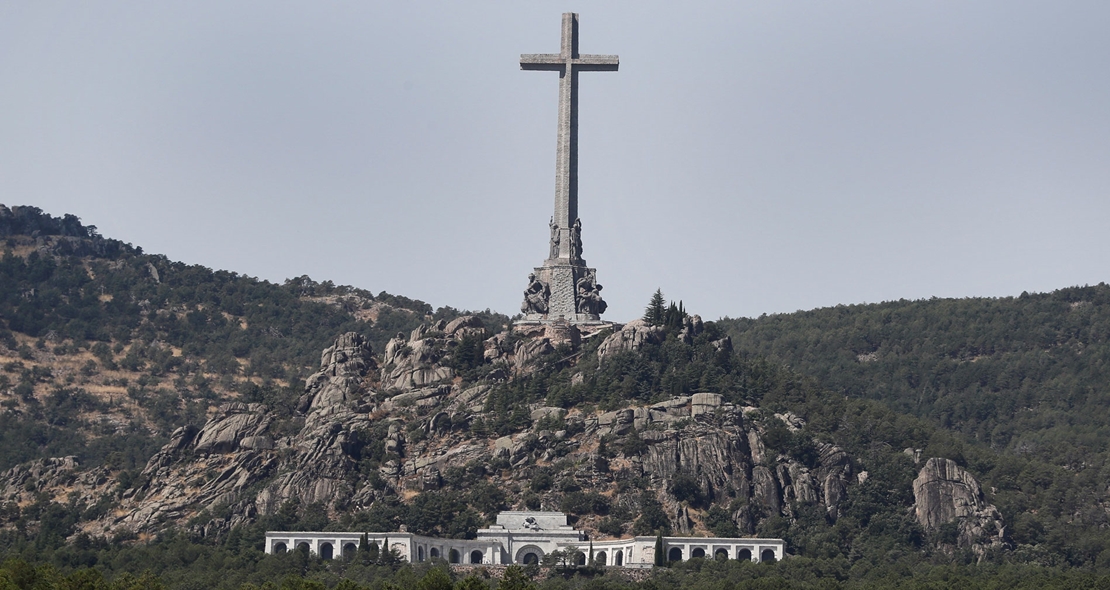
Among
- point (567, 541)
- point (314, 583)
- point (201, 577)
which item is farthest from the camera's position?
point (567, 541)

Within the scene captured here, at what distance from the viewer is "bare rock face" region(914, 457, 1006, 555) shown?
630 ft

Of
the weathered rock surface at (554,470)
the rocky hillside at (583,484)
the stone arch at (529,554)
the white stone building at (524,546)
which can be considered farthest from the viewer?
the weathered rock surface at (554,470)

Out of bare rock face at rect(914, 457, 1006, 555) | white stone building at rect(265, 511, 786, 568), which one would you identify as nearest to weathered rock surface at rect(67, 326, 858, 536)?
white stone building at rect(265, 511, 786, 568)

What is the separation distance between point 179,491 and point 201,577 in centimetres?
2252

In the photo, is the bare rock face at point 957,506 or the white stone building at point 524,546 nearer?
the white stone building at point 524,546

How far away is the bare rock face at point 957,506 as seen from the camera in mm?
192125

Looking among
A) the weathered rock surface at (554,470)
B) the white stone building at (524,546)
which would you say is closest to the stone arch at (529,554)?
the white stone building at (524,546)

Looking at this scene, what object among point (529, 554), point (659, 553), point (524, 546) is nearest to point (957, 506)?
point (659, 553)

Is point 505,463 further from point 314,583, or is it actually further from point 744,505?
point 314,583

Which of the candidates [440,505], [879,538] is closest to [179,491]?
[440,505]

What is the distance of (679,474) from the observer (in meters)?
194

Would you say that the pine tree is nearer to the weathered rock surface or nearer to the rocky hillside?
the rocky hillside

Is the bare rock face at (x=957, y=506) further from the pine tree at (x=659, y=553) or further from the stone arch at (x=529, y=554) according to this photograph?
the stone arch at (x=529, y=554)

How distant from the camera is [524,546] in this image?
18875 cm
